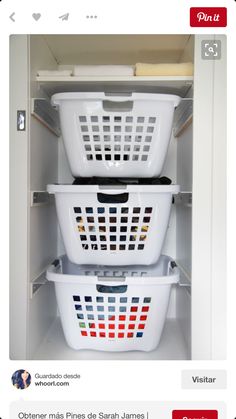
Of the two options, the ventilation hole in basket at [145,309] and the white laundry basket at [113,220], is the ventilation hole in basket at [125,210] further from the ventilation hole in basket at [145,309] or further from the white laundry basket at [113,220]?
the ventilation hole in basket at [145,309]

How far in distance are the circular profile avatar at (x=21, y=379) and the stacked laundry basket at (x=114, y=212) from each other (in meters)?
0.28

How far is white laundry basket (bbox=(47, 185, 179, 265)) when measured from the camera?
1.05 metres

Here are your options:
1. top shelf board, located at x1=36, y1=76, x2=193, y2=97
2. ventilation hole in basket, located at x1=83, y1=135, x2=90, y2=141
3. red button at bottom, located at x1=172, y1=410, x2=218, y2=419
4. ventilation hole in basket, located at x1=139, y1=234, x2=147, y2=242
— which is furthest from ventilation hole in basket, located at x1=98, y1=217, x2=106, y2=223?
red button at bottom, located at x1=172, y1=410, x2=218, y2=419

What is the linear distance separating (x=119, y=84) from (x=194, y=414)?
867 mm

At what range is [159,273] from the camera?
1302mm

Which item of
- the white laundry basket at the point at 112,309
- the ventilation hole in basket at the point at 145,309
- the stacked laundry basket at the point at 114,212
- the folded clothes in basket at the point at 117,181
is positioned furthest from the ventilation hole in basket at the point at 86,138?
the ventilation hole in basket at the point at 145,309

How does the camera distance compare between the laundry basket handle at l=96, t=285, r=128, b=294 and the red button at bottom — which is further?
the laundry basket handle at l=96, t=285, r=128, b=294

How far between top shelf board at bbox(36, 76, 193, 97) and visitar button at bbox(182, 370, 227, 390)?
73 cm

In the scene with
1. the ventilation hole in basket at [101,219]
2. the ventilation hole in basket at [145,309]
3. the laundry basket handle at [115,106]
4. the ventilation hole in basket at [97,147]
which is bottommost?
the ventilation hole in basket at [145,309]

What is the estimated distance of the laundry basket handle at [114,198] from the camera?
1.05m

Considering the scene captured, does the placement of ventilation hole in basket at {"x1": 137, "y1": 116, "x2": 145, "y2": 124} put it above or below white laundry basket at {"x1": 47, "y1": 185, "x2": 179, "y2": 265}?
above

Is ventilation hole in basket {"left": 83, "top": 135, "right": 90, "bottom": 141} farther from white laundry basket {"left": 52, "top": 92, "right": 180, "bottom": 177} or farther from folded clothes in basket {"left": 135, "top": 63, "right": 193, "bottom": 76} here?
folded clothes in basket {"left": 135, "top": 63, "right": 193, "bottom": 76}
